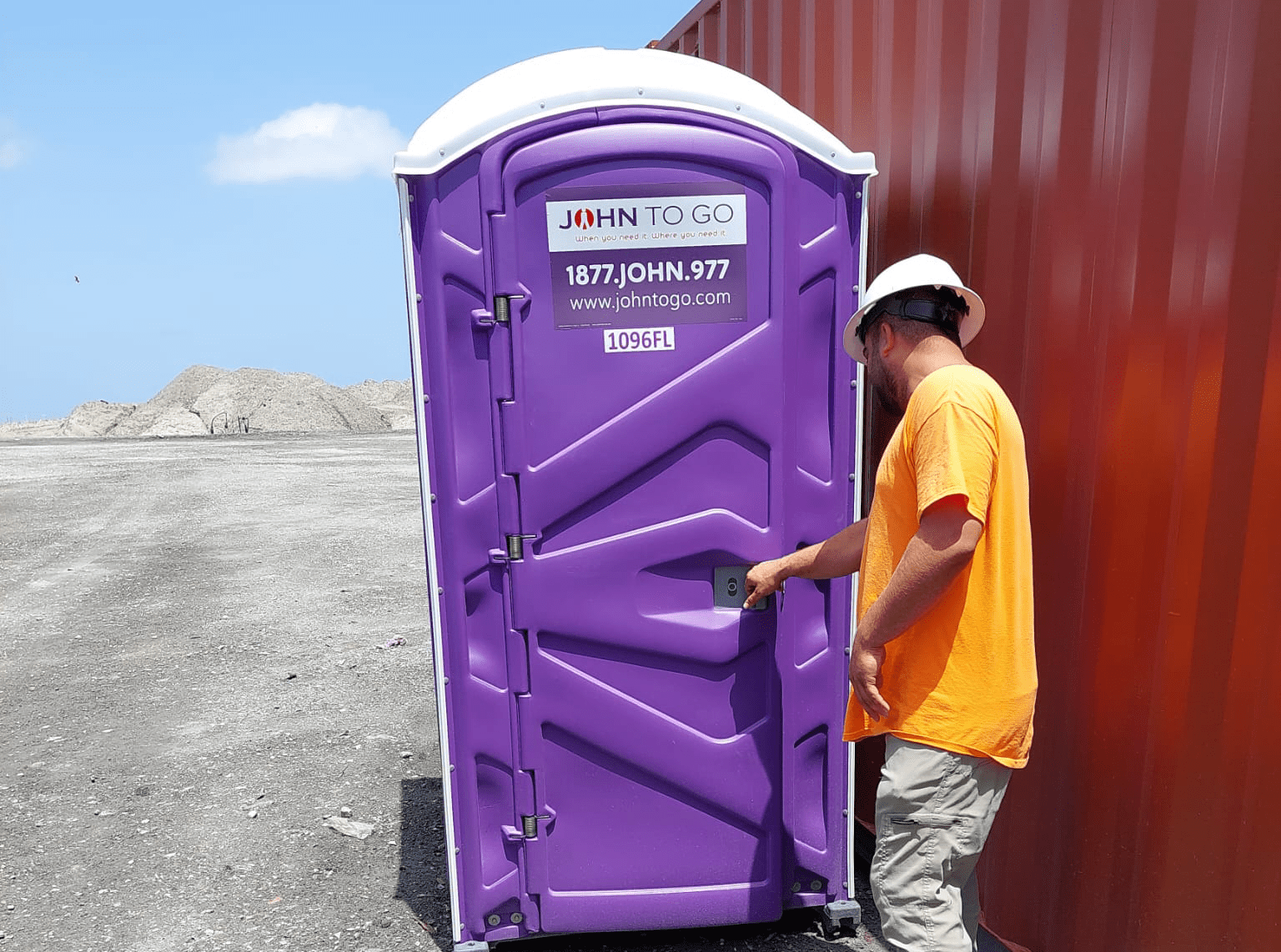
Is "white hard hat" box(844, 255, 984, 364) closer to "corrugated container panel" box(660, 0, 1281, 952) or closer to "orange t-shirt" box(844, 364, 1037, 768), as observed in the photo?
"orange t-shirt" box(844, 364, 1037, 768)

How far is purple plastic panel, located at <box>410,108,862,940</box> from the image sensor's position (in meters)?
2.29

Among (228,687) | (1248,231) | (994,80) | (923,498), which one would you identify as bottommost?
(228,687)

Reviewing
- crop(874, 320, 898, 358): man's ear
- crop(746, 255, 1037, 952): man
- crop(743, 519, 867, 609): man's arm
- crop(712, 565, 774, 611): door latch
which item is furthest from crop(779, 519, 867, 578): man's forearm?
crop(874, 320, 898, 358): man's ear

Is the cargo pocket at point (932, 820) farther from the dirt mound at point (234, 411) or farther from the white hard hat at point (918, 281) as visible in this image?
the dirt mound at point (234, 411)

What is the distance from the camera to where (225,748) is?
13.7 feet

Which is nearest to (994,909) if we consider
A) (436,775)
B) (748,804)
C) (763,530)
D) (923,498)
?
(748,804)

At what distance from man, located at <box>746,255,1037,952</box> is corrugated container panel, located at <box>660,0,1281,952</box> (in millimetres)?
410

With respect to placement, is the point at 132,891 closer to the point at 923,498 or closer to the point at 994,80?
the point at 923,498

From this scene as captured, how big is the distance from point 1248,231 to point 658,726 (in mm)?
1786

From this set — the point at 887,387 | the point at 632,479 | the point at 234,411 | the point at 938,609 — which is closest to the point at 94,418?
the point at 234,411

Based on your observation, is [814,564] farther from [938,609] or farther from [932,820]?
[932,820]

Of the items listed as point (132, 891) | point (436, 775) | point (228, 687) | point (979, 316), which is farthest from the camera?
point (228, 687)

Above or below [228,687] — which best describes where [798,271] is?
above

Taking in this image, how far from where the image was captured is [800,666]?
8.36 feet
